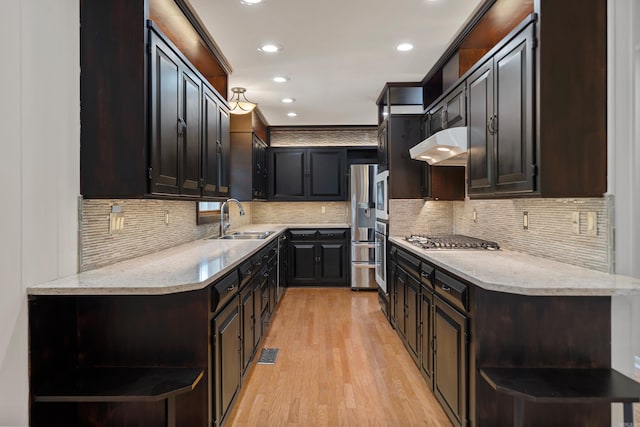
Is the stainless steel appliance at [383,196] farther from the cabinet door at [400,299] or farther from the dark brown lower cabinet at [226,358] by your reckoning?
the dark brown lower cabinet at [226,358]

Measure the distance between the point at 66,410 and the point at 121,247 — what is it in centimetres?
89

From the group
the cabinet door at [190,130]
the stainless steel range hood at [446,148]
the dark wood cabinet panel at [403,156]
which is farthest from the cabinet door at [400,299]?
the cabinet door at [190,130]

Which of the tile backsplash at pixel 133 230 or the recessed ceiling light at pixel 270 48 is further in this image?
the recessed ceiling light at pixel 270 48

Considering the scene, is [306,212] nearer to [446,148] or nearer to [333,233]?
[333,233]

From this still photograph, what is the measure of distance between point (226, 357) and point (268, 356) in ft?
4.12

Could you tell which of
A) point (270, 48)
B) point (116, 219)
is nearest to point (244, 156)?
point (270, 48)

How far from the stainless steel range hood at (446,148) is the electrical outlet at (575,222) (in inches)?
35.8

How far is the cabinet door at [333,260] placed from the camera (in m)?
6.20

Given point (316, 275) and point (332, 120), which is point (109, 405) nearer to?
point (316, 275)

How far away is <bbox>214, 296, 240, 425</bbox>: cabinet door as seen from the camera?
2.02 meters

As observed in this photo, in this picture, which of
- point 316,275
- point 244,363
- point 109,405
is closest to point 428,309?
point 244,363

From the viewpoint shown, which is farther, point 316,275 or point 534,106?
point 316,275

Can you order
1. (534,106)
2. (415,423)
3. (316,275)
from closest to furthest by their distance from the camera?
(534,106)
(415,423)
(316,275)

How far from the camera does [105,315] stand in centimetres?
187
